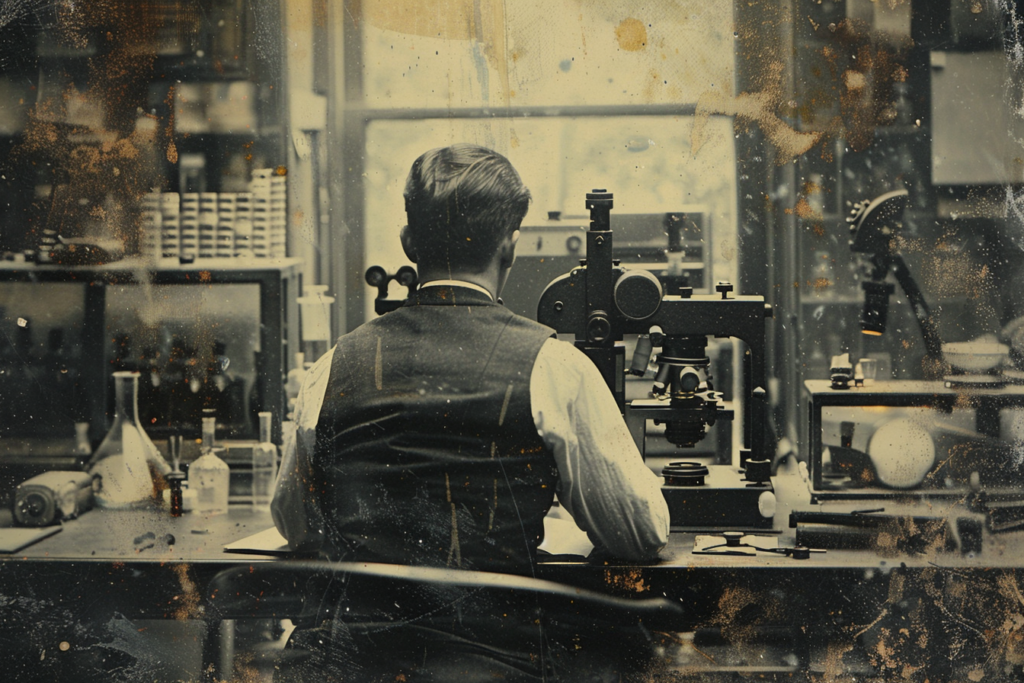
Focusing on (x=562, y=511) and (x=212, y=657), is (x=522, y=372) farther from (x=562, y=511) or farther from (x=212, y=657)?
(x=212, y=657)

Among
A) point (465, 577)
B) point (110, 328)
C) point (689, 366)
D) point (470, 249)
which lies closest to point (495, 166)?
point (470, 249)

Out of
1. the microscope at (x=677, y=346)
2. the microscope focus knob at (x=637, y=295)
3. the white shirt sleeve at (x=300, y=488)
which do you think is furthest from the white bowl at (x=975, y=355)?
the white shirt sleeve at (x=300, y=488)

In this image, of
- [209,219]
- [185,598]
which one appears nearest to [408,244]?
[209,219]

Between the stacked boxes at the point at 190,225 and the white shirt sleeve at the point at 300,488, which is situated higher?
the stacked boxes at the point at 190,225

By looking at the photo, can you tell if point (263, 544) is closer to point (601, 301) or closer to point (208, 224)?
point (208, 224)

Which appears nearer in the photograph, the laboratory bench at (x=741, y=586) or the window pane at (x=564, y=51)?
the laboratory bench at (x=741, y=586)

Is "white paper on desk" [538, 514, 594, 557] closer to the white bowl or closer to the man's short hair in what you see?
the man's short hair

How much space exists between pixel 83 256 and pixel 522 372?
107 cm

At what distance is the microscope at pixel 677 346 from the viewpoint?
5.22ft

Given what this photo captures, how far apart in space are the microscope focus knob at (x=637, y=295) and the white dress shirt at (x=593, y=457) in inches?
5.1

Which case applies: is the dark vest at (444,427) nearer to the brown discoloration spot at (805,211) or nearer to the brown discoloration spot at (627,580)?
the brown discoloration spot at (627,580)

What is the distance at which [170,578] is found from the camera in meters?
1.65

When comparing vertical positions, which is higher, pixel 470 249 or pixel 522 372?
pixel 470 249

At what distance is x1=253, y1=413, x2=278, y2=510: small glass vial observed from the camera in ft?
5.99
